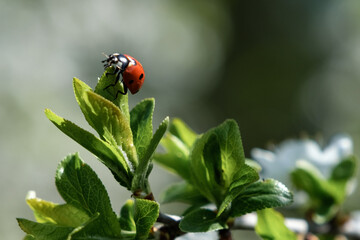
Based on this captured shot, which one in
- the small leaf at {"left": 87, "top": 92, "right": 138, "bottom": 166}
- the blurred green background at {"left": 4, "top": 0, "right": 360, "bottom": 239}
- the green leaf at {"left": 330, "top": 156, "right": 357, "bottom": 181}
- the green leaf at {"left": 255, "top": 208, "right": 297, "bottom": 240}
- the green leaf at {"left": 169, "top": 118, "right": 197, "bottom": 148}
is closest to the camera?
the small leaf at {"left": 87, "top": 92, "right": 138, "bottom": 166}

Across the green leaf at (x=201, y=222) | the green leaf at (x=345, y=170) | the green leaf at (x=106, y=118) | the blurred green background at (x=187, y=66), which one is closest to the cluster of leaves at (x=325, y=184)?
the green leaf at (x=345, y=170)

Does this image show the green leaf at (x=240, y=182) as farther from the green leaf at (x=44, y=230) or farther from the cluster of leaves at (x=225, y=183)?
the green leaf at (x=44, y=230)

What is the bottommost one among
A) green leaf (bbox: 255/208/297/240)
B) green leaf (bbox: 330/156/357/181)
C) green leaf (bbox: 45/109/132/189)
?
green leaf (bbox: 45/109/132/189)

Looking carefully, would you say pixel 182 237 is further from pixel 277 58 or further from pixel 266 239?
pixel 277 58

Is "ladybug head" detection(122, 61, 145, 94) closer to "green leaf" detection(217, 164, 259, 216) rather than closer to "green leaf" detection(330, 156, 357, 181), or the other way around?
"green leaf" detection(217, 164, 259, 216)

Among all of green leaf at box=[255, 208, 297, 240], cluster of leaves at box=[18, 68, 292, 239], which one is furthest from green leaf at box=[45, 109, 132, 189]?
green leaf at box=[255, 208, 297, 240]

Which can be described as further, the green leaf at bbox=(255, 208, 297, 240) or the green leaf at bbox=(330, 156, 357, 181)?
the green leaf at bbox=(330, 156, 357, 181)
